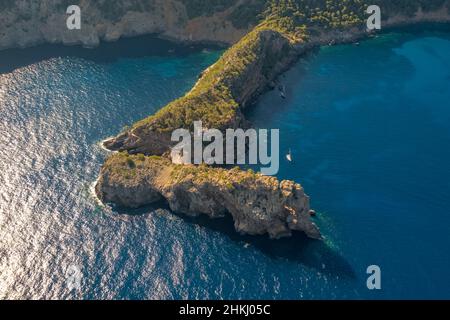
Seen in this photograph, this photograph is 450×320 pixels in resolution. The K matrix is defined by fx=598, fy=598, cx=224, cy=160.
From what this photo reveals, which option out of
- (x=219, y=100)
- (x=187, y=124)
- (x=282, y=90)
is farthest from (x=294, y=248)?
(x=282, y=90)

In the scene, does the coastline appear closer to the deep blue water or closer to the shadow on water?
the shadow on water

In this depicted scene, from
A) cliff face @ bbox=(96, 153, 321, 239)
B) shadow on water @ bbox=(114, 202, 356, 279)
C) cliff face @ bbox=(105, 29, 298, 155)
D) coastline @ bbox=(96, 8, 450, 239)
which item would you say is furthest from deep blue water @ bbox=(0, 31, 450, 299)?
cliff face @ bbox=(105, 29, 298, 155)

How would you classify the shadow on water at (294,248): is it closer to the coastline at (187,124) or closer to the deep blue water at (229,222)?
the deep blue water at (229,222)

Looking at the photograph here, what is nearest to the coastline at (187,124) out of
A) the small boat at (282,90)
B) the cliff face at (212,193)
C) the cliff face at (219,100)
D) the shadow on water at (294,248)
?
the cliff face at (219,100)

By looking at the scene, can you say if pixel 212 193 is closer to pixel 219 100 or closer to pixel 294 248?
pixel 294 248
